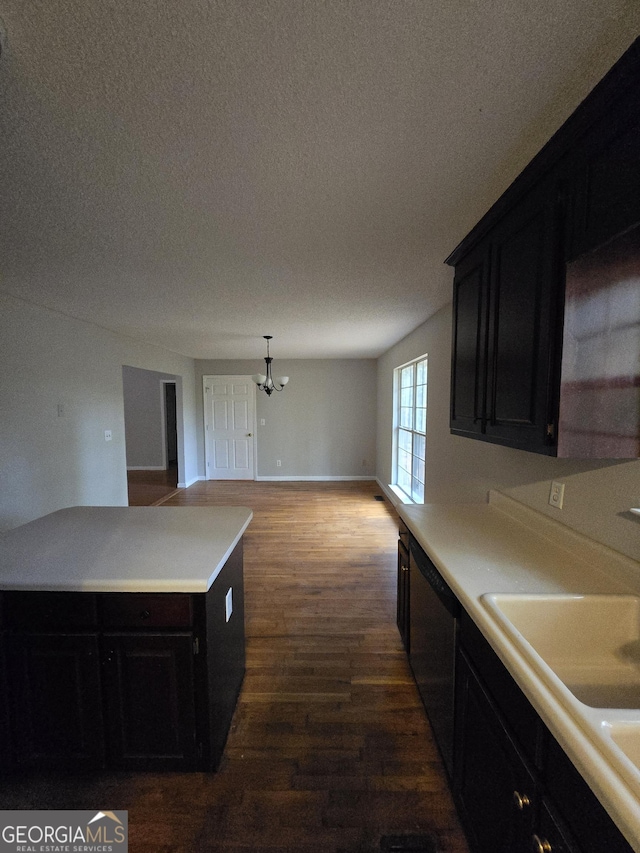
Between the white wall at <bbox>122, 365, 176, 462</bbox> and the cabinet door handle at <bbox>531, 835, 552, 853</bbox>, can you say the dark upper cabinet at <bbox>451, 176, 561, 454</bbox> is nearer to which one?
the cabinet door handle at <bbox>531, 835, 552, 853</bbox>

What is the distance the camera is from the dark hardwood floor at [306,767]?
1.21m

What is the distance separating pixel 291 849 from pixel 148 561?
1.14 metres

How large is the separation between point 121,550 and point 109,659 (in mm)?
400

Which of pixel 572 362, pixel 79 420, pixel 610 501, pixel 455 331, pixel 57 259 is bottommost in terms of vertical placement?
pixel 610 501

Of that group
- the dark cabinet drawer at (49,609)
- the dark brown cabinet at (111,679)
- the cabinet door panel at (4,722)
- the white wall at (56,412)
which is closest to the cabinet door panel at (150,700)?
the dark brown cabinet at (111,679)

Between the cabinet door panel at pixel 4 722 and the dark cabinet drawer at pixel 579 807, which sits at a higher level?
the dark cabinet drawer at pixel 579 807

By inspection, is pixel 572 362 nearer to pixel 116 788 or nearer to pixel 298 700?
pixel 298 700

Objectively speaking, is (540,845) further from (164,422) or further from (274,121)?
(164,422)

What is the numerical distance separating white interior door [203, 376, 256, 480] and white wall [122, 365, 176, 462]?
5.21 feet

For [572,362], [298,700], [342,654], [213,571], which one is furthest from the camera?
[342,654]

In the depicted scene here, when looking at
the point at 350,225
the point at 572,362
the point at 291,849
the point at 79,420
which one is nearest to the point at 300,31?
the point at 350,225

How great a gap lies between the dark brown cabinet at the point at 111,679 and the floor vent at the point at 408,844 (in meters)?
0.72

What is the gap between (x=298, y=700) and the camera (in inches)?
68.4

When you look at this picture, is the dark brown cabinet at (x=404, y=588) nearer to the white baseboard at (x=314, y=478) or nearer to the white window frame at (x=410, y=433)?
the white window frame at (x=410, y=433)
